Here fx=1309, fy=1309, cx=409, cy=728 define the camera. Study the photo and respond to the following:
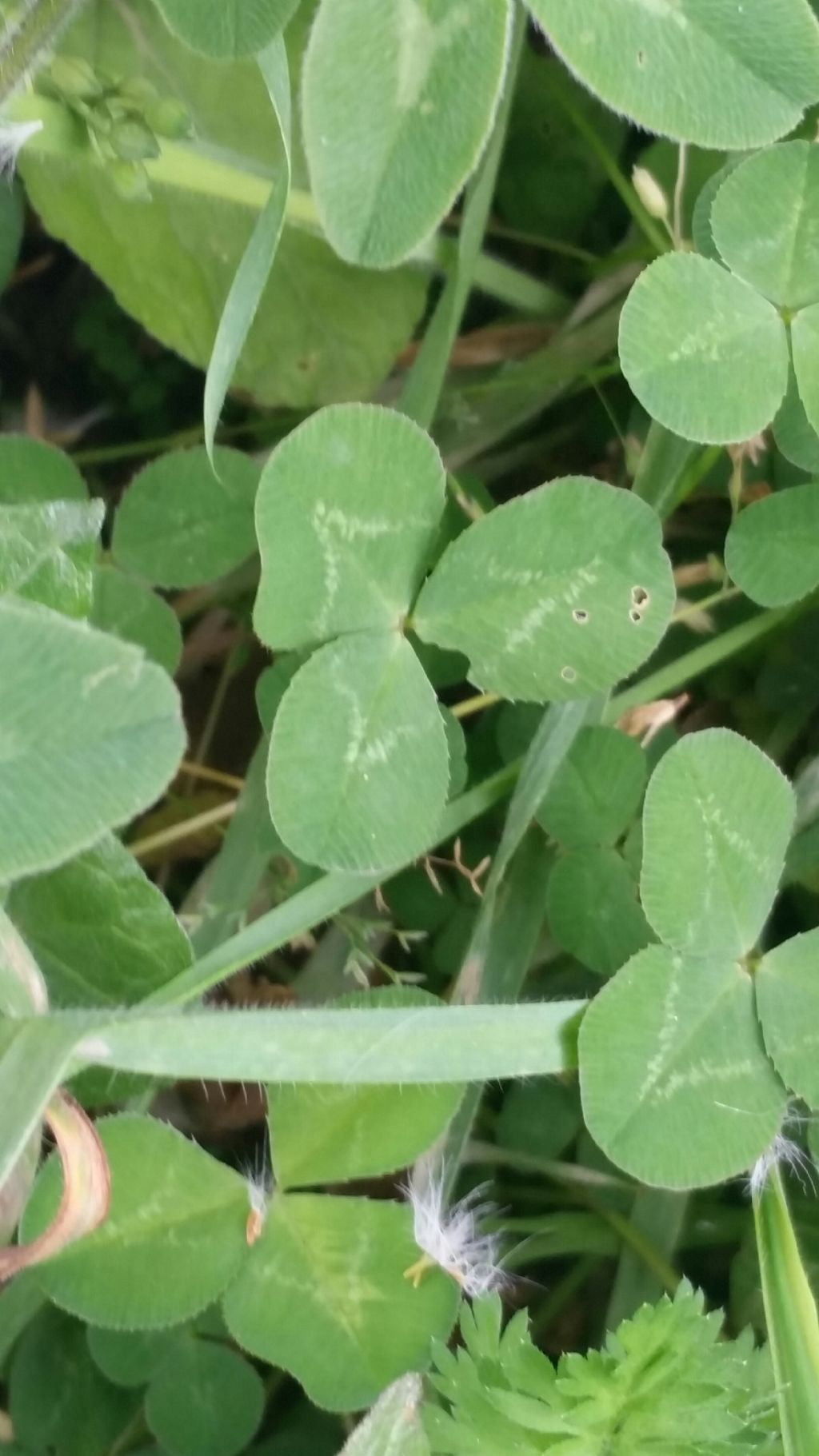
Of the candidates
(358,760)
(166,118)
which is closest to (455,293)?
(166,118)

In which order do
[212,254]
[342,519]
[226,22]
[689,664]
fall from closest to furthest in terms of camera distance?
[226,22] < [342,519] < [689,664] < [212,254]

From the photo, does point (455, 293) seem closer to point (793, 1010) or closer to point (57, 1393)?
point (793, 1010)

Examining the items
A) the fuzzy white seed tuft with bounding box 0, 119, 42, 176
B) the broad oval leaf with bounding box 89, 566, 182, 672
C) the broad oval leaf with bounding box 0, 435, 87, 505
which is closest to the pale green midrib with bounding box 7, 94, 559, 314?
the fuzzy white seed tuft with bounding box 0, 119, 42, 176

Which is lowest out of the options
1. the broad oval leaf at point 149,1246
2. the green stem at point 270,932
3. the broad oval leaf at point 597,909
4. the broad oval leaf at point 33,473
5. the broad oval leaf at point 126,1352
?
the broad oval leaf at point 126,1352

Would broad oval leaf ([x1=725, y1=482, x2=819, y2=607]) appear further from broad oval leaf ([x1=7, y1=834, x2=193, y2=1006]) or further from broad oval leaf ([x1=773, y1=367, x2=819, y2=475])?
broad oval leaf ([x1=7, y1=834, x2=193, y2=1006])

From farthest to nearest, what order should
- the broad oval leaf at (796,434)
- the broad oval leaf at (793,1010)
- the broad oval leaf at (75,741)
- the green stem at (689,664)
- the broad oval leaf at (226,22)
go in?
the green stem at (689,664) → the broad oval leaf at (796,434) → the broad oval leaf at (793,1010) → the broad oval leaf at (226,22) → the broad oval leaf at (75,741)

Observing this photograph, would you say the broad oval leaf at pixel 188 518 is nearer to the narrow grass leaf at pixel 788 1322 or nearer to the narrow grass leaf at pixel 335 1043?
the narrow grass leaf at pixel 335 1043

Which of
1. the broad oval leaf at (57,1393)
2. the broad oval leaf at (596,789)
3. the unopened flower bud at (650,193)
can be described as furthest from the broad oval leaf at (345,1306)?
the unopened flower bud at (650,193)
